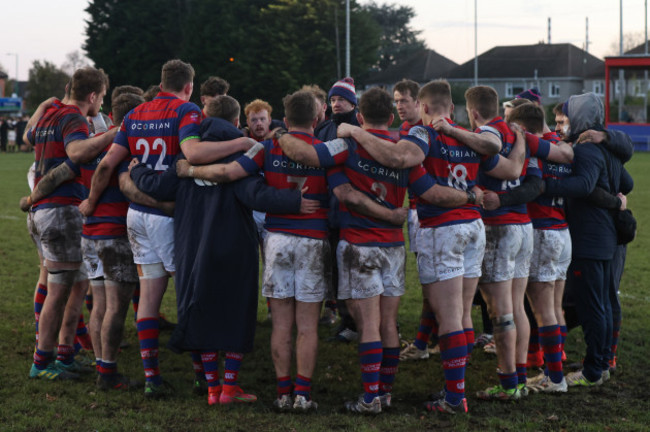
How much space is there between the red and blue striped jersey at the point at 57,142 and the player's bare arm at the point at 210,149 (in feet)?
3.81

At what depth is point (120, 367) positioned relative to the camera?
6629 mm

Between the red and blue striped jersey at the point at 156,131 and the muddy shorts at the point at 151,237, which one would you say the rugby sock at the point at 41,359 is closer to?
the muddy shorts at the point at 151,237

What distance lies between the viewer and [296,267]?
5336 mm

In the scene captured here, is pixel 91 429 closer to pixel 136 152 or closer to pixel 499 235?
pixel 136 152

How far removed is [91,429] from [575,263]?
13.3 feet

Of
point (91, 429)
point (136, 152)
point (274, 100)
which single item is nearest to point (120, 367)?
point (91, 429)

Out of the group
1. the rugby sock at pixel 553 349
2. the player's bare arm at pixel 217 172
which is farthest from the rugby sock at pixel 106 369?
the rugby sock at pixel 553 349

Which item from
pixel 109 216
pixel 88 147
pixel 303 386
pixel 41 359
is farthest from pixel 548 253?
pixel 41 359

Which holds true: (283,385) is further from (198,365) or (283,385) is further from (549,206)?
(549,206)

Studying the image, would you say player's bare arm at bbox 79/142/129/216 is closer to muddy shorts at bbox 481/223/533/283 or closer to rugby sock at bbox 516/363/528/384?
muddy shorts at bbox 481/223/533/283

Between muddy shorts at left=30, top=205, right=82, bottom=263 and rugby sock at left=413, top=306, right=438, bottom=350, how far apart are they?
10.3ft

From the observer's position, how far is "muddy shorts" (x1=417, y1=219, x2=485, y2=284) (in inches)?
213

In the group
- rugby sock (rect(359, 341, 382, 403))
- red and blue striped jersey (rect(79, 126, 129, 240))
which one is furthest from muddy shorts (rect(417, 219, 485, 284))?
red and blue striped jersey (rect(79, 126, 129, 240))

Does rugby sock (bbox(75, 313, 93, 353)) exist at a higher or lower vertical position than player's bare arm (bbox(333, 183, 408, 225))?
lower
